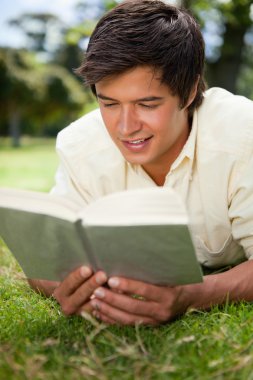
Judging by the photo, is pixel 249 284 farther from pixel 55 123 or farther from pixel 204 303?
pixel 55 123

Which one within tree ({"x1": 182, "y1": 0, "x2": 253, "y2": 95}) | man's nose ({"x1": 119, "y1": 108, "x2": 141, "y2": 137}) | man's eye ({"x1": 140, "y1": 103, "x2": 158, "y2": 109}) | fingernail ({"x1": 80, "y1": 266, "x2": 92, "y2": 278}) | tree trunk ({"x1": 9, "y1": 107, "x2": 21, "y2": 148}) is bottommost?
tree trunk ({"x1": 9, "y1": 107, "x2": 21, "y2": 148})

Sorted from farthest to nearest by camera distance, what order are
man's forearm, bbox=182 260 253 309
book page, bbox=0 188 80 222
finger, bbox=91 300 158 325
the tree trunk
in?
the tree trunk
man's forearm, bbox=182 260 253 309
finger, bbox=91 300 158 325
book page, bbox=0 188 80 222

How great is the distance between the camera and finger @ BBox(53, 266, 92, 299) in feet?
6.36

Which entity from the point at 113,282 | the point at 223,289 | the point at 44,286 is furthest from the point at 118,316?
the point at 44,286

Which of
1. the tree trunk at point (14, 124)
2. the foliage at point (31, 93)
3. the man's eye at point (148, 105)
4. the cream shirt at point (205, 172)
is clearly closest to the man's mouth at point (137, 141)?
the man's eye at point (148, 105)

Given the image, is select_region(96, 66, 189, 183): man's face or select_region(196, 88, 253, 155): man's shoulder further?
select_region(196, 88, 253, 155): man's shoulder

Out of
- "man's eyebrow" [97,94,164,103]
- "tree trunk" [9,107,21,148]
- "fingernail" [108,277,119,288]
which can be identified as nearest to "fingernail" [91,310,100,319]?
"fingernail" [108,277,119,288]

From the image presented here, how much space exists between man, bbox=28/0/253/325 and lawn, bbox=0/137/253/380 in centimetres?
7

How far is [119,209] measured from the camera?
168 cm

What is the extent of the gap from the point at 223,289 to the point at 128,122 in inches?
30.8

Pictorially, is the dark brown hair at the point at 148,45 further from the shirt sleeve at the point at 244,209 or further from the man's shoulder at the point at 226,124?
the shirt sleeve at the point at 244,209

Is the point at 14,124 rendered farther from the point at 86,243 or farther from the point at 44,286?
the point at 86,243

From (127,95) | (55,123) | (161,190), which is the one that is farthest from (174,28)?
(55,123)

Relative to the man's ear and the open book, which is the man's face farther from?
the open book
